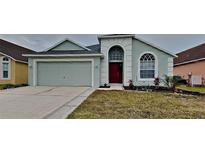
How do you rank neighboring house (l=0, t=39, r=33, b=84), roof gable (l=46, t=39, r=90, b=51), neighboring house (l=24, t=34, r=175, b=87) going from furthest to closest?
roof gable (l=46, t=39, r=90, b=51) → neighboring house (l=0, t=39, r=33, b=84) → neighboring house (l=24, t=34, r=175, b=87)

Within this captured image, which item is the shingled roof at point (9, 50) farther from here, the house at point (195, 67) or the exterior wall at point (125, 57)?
the house at point (195, 67)

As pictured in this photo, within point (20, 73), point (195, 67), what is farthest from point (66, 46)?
point (195, 67)

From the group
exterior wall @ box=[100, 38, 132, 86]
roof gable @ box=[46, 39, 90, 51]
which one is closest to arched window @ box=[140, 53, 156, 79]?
exterior wall @ box=[100, 38, 132, 86]

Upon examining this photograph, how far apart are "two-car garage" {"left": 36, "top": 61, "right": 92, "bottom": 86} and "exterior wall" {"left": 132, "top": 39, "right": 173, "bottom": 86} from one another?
365 centimetres

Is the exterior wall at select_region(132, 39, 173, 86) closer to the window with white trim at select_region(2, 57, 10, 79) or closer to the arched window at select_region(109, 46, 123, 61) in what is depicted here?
the arched window at select_region(109, 46, 123, 61)

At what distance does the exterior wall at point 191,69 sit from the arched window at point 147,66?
5557mm

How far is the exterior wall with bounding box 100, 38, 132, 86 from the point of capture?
14.3 m

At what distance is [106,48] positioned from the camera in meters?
14.6

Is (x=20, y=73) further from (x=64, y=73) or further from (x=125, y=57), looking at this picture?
A: (x=125, y=57)

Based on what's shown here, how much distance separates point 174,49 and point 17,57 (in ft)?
45.7

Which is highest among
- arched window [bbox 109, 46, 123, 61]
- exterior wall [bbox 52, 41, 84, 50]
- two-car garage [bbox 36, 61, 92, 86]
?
exterior wall [bbox 52, 41, 84, 50]

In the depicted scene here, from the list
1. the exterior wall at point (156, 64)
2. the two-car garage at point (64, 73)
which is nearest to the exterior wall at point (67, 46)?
the two-car garage at point (64, 73)

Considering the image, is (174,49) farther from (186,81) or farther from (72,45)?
(72,45)

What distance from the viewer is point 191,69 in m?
18.6
